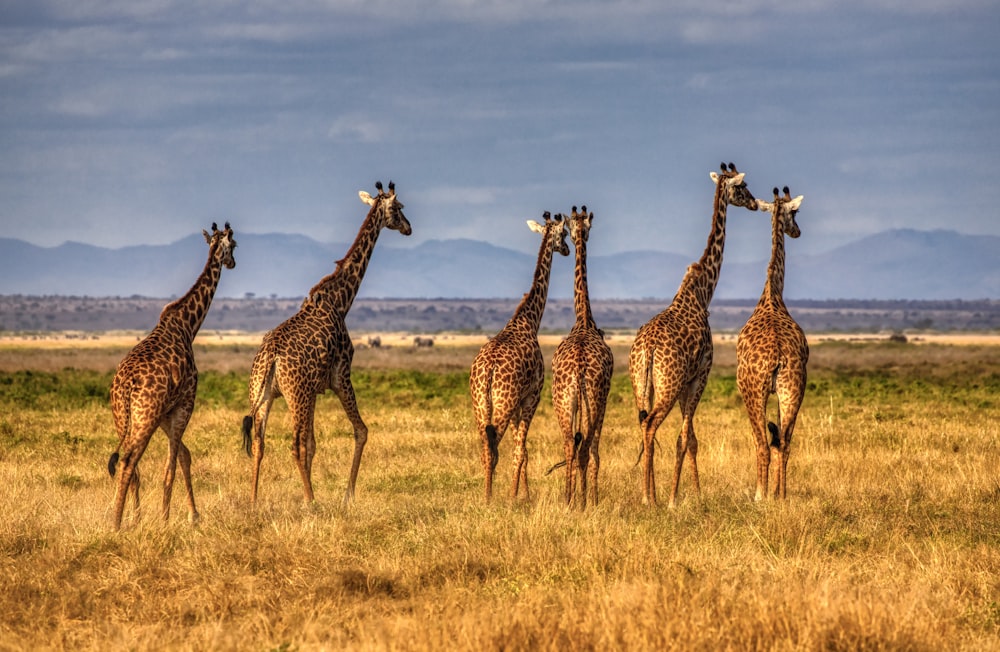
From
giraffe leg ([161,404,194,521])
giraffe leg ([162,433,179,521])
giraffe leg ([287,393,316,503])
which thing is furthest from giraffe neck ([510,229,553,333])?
giraffe leg ([162,433,179,521])

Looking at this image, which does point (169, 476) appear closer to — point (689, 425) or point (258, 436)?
point (258, 436)

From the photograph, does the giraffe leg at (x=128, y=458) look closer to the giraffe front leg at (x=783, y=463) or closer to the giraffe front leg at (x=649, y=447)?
the giraffe front leg at (x=649, y=447)

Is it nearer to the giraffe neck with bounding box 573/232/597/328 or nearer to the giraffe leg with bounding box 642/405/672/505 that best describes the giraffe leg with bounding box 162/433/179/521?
the giraffe neck with bounding box 573/232/597/328

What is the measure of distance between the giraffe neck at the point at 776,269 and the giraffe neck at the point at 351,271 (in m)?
4.38

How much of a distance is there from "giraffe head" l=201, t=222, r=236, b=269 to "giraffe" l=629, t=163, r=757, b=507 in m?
4.30

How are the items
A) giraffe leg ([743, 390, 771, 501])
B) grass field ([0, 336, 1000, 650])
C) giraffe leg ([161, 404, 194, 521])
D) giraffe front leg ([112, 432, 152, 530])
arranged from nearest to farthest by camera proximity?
grass field ([0, 336, 1000, 650]), giraffe front leg ([112, 432, 152, 530]), giraffe leg ([161, 404, 194, 521]), giraffe leg ([743, 390, 771, 501])

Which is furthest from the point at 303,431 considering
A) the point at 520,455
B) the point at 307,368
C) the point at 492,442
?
the point at 520,455

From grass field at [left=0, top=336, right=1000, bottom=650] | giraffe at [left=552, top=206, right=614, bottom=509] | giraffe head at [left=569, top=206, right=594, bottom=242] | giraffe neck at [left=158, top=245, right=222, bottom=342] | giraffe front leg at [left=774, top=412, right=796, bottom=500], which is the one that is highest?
giraffe head at [left=569, top=206, right=594, bottom=242]

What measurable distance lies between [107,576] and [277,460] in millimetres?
7876

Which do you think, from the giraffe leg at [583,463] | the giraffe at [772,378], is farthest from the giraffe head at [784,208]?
the giraffe leg at [583,463]

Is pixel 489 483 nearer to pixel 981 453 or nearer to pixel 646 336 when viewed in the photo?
pixel 646 336

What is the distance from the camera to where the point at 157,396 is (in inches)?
453

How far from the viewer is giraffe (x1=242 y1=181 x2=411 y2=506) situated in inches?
509

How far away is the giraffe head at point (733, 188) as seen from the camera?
14.9 metres
